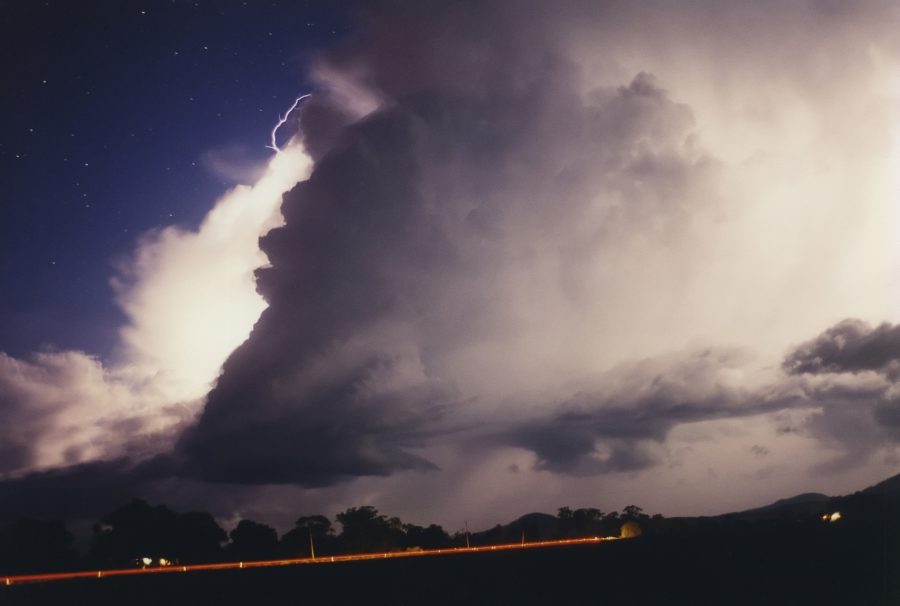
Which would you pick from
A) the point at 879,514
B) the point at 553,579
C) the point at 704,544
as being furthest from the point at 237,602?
the point at 879,514

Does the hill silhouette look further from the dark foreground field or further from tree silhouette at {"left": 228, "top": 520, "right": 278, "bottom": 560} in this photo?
tree silhouette at {"left": 228, "top": 520, "right": 278, "bottom": 560}

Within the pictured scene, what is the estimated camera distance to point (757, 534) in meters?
44.0

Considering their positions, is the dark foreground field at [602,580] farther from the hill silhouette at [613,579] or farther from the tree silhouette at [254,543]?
the tree silhouette at [254,543]

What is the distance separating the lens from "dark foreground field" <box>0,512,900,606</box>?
1006 inches

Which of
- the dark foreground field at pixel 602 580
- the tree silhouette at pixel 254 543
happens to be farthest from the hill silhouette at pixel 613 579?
the tree silhouette at pixel 254 543

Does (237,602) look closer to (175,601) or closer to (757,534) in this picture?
(175,601)

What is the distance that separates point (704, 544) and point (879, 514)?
13291 mm

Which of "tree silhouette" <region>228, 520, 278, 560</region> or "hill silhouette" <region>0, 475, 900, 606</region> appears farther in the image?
"tree silhouette" <region>228, 520, 278, 560</region>

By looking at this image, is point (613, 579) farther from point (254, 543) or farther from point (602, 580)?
point (254, 543)

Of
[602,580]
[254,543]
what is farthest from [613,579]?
[254,543]

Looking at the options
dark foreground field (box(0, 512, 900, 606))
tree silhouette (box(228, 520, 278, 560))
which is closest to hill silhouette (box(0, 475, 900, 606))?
dark foreground field (box(0, 512, 900, 606))

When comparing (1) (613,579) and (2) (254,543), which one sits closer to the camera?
(1) (613,579)

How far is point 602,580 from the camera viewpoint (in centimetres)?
3117

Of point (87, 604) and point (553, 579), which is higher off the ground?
point (87, 604)
